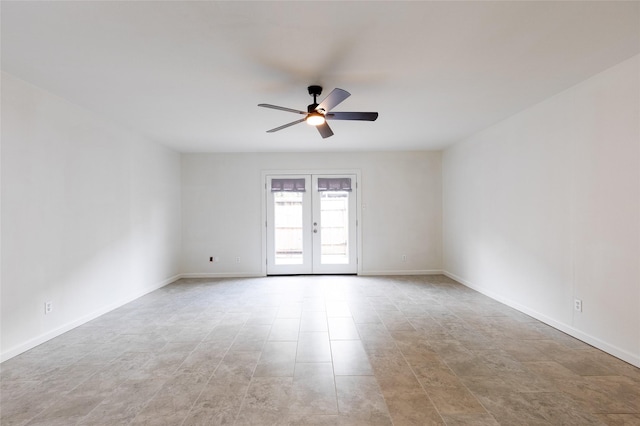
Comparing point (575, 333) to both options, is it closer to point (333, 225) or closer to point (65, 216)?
point (333, 225)

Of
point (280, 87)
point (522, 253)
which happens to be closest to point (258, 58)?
point (280, 87)

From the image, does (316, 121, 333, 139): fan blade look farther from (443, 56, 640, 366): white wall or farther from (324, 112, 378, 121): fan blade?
(443, 56, 640, 366): white wall

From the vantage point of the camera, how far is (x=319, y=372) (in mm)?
2410

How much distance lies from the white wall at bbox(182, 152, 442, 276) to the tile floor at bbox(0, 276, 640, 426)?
84.7 inches

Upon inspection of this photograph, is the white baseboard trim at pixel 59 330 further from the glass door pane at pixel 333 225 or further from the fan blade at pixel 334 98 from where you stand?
the fan blade at pixel 334 98

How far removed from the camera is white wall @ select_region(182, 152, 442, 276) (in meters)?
6.11

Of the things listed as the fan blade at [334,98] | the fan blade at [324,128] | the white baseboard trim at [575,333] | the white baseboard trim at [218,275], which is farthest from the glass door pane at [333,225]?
the fan blade at [334,98]

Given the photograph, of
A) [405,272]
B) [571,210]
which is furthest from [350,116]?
[405,272]

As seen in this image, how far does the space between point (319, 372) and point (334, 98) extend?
2.28m

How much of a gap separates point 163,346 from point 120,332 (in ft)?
2.43

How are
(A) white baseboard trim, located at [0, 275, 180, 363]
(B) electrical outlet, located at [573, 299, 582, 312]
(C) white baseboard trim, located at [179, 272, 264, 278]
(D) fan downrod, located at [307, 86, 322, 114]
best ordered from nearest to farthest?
(A) white baseboard trim, located at [0, 275, 180, 363] → (D) fan downrod, located at [307, 86, 322, 114] → (B) electrical outlet, located at [573, 299, 582, 312] → (C) white baseboard trim, located at [179, 272, 264, 278]

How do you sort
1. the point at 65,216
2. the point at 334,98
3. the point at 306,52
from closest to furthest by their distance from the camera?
1. the point at 306,52
2. the point at 334,98
3. the point at 65,216

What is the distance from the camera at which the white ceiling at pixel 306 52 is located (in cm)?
188

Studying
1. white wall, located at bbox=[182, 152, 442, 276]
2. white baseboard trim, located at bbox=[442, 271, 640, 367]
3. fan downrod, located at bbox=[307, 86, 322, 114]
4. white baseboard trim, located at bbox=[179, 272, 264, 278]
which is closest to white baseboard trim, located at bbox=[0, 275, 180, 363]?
white baseboard trim, located at bbox=[179, 272, 264, 278]
